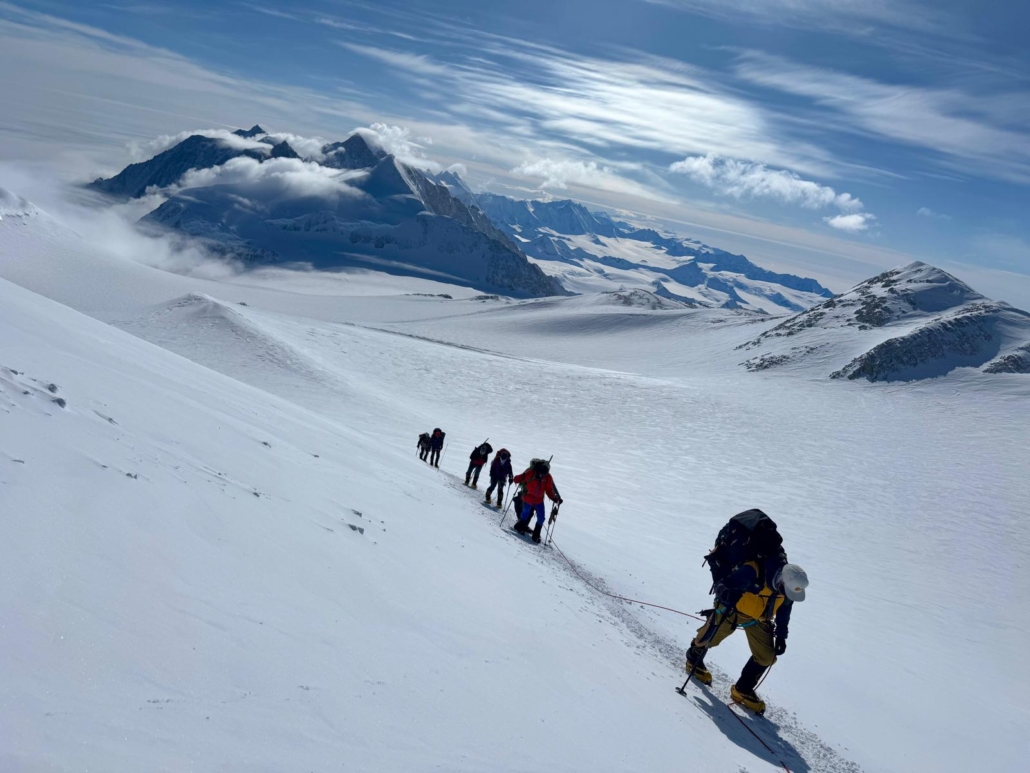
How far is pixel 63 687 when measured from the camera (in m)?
3.07

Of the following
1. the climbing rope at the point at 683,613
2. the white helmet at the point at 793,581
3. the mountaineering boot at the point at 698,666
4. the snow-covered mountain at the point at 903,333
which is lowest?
the climbing rope at the point at 683,613

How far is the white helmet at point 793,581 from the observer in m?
7.29

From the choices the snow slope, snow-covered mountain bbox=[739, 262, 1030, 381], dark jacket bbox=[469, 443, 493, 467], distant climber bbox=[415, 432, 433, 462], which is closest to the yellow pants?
the snow slope

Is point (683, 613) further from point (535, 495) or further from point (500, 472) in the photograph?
point (500, 472)

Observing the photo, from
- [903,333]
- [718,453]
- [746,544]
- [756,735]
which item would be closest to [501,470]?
[746,544]

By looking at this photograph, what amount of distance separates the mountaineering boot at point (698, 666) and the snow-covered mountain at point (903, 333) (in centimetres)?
5936

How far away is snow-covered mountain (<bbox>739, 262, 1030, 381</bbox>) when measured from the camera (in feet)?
200

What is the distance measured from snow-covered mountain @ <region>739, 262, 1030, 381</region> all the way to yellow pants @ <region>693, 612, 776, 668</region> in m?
59.2

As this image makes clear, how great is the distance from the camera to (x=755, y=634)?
794 cm

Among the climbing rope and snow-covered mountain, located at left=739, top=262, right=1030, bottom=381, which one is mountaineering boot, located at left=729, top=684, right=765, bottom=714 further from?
snow-covered mountain, located at left=739, top=262, right=1030, bottom=381

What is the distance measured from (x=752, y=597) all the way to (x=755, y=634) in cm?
54

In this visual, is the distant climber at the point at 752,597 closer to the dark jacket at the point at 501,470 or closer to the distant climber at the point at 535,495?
the distant climber at the point at 535,495

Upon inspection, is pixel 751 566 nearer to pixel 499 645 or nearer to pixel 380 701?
pixel 499 645

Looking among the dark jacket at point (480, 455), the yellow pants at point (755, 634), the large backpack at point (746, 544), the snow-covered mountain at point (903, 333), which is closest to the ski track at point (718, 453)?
the yellow pants at point (755, 634)
